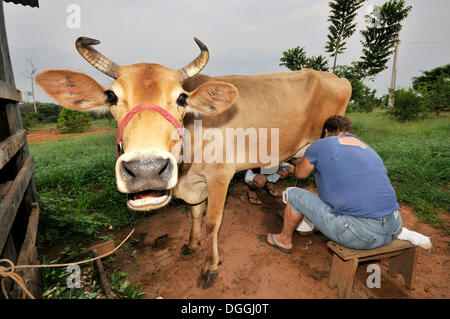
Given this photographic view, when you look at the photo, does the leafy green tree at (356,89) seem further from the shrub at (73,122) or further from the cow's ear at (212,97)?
the shrub at (73,122)

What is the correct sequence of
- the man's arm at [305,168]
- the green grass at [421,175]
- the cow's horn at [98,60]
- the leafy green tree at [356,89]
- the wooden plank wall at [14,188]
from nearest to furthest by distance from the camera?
the wooden plank wall at [14,188]
the cow's horn at [98,60]
the man's arm at [305,168]
the green grass at [421,175]
the leafy green tree at [356,89]

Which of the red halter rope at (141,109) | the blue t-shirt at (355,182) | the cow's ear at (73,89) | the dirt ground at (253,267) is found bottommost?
the dirt ground at (253,267)

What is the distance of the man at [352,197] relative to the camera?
222cm

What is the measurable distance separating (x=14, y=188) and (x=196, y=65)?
2.00 m

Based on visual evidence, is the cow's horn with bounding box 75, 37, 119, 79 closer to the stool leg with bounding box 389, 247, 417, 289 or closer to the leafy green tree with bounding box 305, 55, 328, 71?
the stool leg with bounding box 389, 247, 417, 289

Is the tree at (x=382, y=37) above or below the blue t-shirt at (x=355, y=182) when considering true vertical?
above

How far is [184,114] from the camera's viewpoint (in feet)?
7.48

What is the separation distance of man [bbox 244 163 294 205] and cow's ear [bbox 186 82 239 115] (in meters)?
2.10

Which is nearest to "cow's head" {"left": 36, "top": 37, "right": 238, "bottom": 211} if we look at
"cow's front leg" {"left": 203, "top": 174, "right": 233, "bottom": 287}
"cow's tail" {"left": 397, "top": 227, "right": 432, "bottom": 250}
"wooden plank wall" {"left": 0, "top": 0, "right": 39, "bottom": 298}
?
"wooden plank wall" {"left": 0, "top": 0, "right": 39, "bottom": 298}

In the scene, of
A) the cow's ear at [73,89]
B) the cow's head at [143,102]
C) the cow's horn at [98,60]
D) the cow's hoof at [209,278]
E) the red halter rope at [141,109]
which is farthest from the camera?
the cow's hoof at [209,278]

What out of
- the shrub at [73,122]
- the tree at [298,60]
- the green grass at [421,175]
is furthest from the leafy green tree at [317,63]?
the shrub at [73,122]

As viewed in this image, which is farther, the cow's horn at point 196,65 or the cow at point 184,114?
the cow's horn at point 196,65

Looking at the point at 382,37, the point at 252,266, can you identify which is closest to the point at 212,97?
the point at 252,266

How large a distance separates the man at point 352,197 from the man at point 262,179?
1.66 meters
